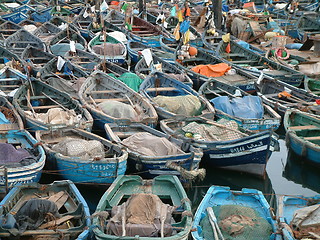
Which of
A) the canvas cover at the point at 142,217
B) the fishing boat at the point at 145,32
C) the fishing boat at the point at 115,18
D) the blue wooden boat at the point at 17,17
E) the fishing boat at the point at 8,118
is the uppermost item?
the canvas cover at the point at 142,217

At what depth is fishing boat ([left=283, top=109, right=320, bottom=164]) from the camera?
16.9 m

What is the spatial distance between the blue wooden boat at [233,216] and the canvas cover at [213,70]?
33.5ft

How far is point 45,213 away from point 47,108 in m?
7.86

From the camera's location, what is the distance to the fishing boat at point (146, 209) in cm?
1166

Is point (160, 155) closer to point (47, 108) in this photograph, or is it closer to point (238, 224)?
point (238, 224)

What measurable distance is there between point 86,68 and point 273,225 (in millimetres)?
14348

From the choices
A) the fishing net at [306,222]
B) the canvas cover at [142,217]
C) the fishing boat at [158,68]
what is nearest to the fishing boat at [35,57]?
the fishing boat at [158,68]

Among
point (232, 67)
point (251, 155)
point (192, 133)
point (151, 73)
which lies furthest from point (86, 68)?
point (251, 155)

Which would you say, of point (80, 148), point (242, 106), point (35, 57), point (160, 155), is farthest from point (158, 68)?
point (80, 148)

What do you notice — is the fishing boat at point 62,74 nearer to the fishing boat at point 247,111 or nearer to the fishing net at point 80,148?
the fishing net at point 80,148

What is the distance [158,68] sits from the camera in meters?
23.2

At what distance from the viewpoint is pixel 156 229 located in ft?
38.5

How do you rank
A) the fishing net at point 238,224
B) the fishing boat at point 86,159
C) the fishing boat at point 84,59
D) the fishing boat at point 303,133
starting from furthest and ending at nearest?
the fishing boat at point 84,59, the fishing boat at point 303,133, the fishing boat at point 86,159, the fishing net at point 238,224

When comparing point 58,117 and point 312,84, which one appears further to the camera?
point 312,84
